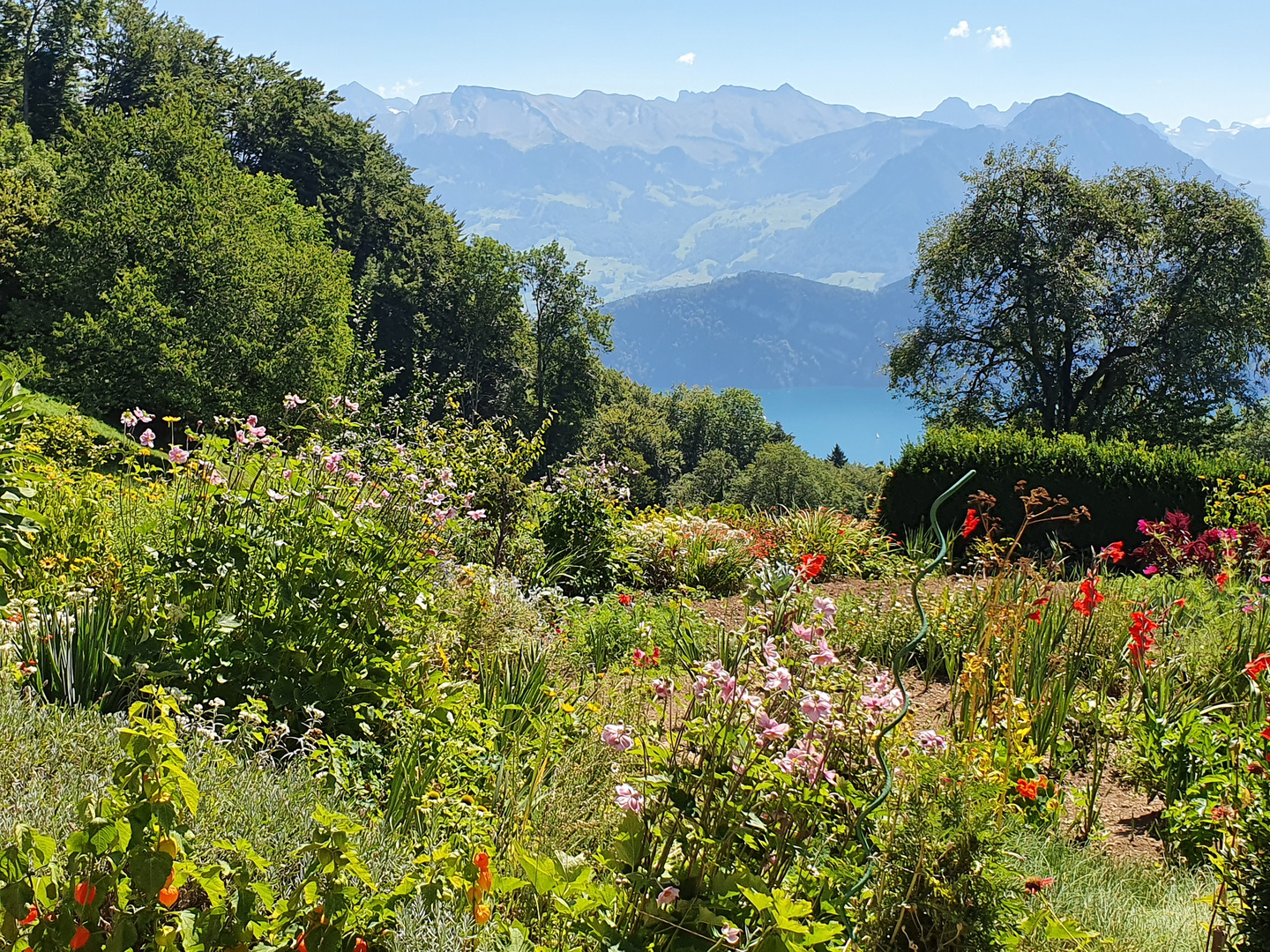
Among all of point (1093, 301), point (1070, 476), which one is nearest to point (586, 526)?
point (1070, 476)

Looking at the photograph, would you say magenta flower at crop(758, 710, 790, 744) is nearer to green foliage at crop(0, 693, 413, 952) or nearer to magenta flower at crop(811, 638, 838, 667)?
magenta flower at crop(811, 638, 838, 667)

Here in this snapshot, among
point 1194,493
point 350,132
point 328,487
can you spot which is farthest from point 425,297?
point 328,487

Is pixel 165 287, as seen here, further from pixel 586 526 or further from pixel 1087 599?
pixel 1087 599

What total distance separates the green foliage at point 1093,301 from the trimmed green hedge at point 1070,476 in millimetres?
11104

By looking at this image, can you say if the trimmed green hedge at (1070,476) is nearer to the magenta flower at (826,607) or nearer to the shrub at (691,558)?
the shrub at (691,558)

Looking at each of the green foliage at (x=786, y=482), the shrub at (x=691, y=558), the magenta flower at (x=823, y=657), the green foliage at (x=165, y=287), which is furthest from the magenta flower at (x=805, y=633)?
the green foliage at (x=786, y=482)

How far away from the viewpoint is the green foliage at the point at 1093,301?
2070 cm

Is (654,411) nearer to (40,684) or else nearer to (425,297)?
(425,297)

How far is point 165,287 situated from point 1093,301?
22888 mm

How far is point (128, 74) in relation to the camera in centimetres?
3594

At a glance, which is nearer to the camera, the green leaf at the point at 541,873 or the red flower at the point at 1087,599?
the green leaf at the point at 541,873

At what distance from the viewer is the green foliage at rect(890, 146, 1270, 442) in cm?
2070

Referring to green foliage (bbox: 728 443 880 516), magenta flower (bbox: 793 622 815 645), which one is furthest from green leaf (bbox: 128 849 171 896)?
green foliage (bbox: 728 443 880 516)

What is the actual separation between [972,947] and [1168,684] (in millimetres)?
2518
